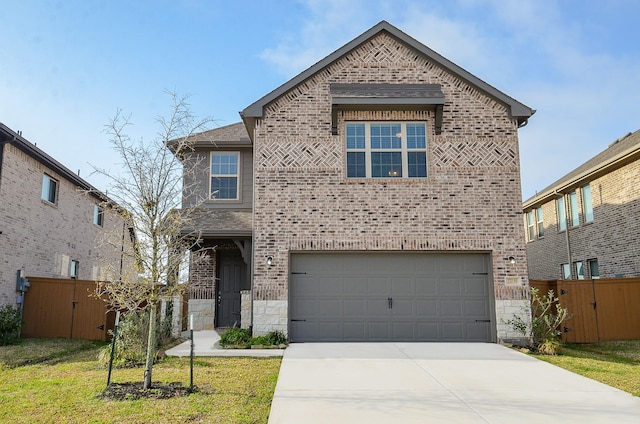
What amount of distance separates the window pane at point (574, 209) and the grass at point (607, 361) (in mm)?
6942

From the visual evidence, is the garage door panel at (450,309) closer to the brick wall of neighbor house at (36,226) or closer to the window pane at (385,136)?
the window pane at (385,136)

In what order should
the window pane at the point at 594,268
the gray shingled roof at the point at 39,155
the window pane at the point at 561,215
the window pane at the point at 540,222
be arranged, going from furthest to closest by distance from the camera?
1. the window pane at the point at 540,222
2. the window pane at the point at 561,215
3. the window pane at the point at 594,268
4. the gray shingled roof at the point at 39,155

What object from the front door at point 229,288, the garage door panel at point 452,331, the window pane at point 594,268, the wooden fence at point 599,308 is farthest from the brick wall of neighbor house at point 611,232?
the front door at point 229,288

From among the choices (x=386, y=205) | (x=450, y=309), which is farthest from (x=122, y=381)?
(x=450, y=309)

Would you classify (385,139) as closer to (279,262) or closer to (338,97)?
(338,97)

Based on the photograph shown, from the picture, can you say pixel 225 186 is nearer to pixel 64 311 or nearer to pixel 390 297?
pixel 64 311

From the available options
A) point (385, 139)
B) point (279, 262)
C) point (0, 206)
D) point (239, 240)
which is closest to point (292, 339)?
point (279, 262)

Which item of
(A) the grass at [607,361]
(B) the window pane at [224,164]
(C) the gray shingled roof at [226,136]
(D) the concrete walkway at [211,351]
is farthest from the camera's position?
(B) the window pane at [224,164]

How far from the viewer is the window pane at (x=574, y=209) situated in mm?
19344

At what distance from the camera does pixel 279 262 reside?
12.7 m

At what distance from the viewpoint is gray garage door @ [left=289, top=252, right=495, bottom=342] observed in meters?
12.7

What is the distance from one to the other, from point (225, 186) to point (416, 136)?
20.3ft

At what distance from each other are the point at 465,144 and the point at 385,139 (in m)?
2.13

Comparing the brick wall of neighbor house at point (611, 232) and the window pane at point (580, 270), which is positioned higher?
the brick wall of neighbor house at point (611, 232)
